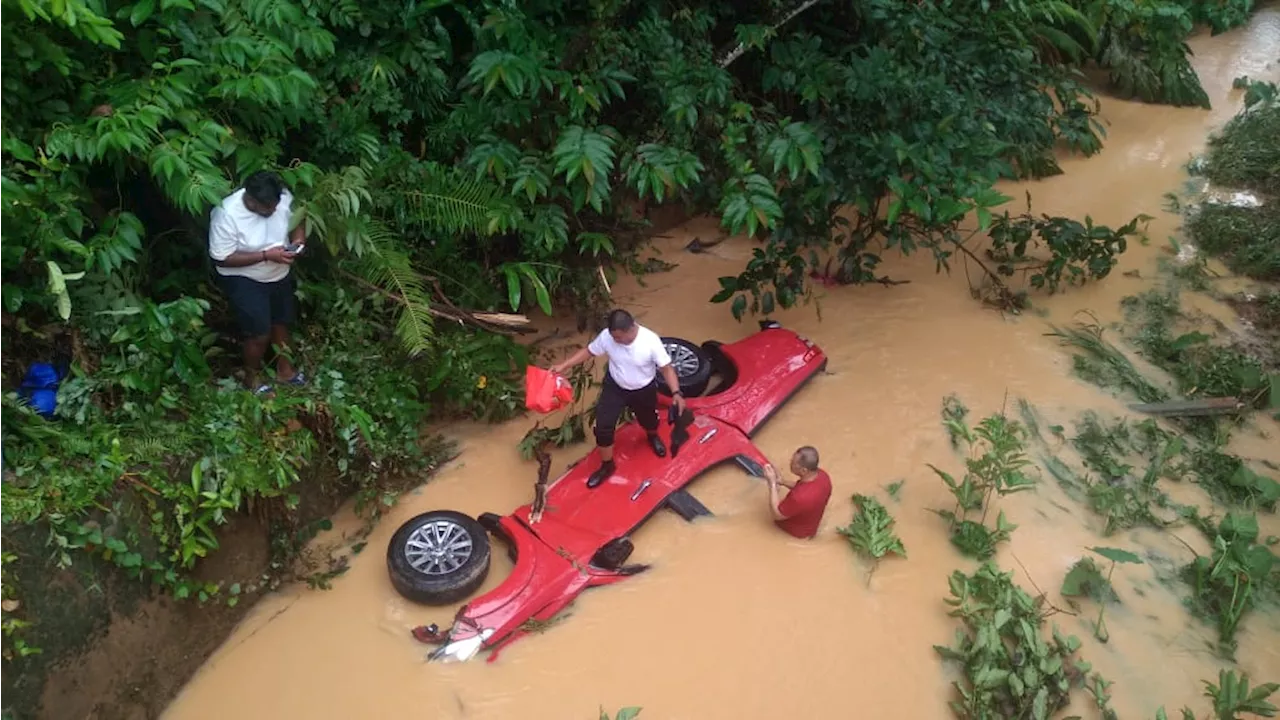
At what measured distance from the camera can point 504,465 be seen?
545cm

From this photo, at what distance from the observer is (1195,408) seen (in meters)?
5.98

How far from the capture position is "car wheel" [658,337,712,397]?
585 cm

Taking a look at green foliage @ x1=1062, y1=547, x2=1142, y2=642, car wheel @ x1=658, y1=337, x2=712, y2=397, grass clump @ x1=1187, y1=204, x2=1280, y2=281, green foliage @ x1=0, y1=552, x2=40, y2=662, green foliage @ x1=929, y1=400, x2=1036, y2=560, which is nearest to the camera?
green foliage @ x1=0, y1=552, x2=40, y2=662

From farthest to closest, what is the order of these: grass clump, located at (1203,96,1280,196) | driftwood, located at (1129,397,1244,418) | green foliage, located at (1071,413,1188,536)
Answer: grass clump, located at (1203,96,1280,196) → driftwood, located at (1129,397,1244,418) → green foliage, located at (1071,413,1188,536)

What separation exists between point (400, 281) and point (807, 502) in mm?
2751

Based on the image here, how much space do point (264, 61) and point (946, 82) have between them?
4.68 meters

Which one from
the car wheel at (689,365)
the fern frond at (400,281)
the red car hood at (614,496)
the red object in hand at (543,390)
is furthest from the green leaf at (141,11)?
the car wheel at (689,365)

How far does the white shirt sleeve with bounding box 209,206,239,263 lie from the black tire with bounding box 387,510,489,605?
1741 mm

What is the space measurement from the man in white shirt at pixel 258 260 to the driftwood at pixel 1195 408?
18.7 feet

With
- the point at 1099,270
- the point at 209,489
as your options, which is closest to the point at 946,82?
the point at 1099,270

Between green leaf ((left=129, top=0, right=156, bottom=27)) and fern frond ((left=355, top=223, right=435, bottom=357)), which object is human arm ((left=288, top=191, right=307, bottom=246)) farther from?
green leaf ((left=129, top=0, right=156, bottom=27))

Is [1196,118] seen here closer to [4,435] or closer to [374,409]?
[374,409]

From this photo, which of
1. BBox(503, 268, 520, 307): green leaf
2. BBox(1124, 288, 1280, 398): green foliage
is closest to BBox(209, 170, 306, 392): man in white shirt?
BBox(503, 268, 520, 307): green leaf

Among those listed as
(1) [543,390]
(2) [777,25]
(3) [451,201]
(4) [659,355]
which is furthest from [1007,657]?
(2) [777,25]
